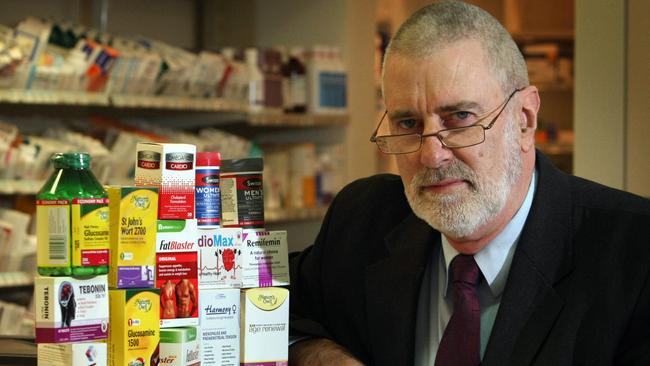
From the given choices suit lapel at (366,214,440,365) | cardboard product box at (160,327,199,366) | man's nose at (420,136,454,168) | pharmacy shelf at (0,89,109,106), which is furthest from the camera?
pharmacy shelf at (0,89,109,106)

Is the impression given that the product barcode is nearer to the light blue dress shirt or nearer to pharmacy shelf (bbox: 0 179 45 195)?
the light blue dress shirt

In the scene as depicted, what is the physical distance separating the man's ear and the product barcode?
38.9 inches

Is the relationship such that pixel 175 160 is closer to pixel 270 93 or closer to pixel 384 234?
pixel 384 234

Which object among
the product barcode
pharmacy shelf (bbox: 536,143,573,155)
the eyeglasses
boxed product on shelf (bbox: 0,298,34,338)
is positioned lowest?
boxed product on shelf (bbox: 0,298,34,338)

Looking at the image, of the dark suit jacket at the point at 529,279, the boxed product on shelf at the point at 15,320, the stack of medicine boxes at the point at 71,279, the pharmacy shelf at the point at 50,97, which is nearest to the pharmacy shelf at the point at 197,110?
the pharmacy shelf at the point at 50,97

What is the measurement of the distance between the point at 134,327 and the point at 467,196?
0.73 metres

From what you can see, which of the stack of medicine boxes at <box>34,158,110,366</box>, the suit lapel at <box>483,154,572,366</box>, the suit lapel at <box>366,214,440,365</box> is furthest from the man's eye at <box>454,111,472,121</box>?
the stack of medicine boxes at <box>34,158,110,366</box>

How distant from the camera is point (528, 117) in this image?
2115 mm

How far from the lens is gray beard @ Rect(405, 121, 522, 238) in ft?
6.57

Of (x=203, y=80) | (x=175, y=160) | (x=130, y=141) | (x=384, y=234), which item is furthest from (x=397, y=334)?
(x=203, y=80)

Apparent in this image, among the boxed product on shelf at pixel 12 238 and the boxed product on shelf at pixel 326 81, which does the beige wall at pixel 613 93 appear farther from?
the boxed product on shelf at pixel 12 238

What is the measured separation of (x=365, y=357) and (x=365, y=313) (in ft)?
0.36

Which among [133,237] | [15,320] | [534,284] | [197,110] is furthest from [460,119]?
[197,110]

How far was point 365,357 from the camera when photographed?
7.72 feet
